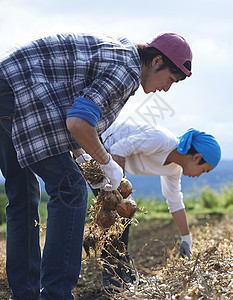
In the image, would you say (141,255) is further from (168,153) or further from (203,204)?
(203,204)

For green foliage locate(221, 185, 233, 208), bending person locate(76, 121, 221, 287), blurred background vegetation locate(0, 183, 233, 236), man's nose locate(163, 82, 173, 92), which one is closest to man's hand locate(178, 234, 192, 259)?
bending person locate(76, 121, 221, 287)

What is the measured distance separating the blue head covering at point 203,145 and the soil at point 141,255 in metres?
0.80

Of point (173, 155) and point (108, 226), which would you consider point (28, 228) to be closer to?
point (108, 226)

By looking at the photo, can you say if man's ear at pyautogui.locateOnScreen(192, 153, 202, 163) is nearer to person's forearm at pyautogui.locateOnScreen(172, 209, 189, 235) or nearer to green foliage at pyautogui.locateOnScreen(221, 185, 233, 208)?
person's forearm at pyautogui.locateOnScreen(172, 209, 189, 235)

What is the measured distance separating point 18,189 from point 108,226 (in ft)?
1.87

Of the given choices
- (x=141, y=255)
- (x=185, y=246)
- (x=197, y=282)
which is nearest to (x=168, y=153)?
(x=185, y=246)

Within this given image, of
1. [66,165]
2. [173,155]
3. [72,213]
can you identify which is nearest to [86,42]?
[66,165]

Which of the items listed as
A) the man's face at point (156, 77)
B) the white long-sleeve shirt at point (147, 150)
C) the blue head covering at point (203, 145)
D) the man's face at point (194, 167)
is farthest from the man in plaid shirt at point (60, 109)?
the man's face at point (194, 167)

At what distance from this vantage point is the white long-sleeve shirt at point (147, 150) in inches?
123

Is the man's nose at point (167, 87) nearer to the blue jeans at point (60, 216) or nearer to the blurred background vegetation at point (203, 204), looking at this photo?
the blue jeans at point (60, 216)

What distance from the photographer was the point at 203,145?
131 inches

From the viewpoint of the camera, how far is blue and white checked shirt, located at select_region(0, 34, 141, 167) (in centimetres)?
176

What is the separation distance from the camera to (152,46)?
6.57 feet

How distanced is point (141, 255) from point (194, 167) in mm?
1334
